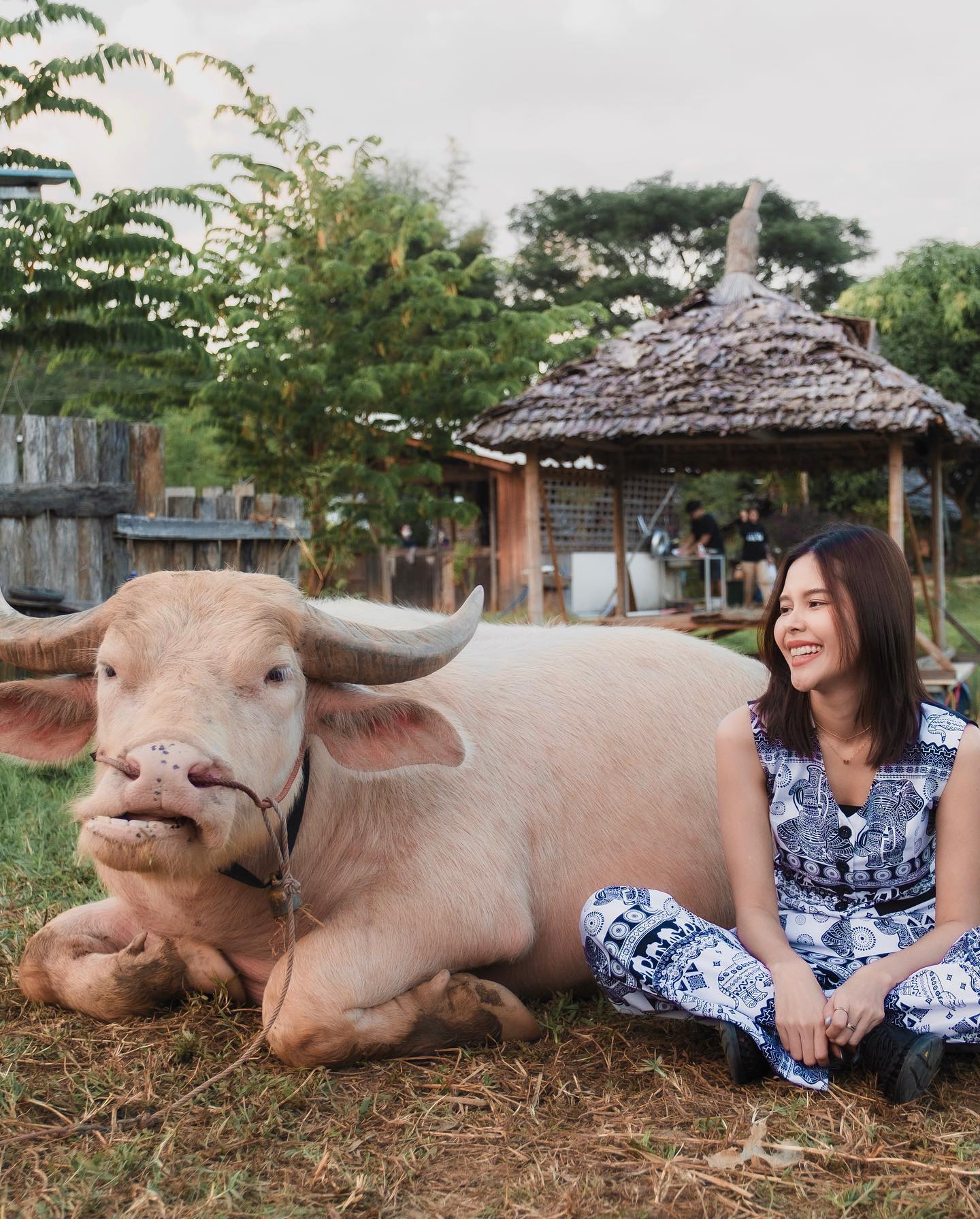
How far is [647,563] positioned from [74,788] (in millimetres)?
10050

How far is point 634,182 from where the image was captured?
30797 millimetres

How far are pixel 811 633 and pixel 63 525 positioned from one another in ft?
16.3

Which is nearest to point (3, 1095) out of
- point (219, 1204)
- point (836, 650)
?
point (219, 1204)

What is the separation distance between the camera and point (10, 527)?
245 inches

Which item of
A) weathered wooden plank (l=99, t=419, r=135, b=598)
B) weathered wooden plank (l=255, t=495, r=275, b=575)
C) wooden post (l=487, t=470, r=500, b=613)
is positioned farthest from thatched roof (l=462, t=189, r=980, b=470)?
wooden post (l=487, t=470, r=500, b=613)

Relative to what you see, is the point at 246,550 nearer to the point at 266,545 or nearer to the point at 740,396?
the point at 266,545

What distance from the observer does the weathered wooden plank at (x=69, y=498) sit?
6191 mm

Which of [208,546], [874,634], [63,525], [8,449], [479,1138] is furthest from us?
[208,546]

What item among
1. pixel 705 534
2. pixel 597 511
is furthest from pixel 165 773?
pixel 597 511

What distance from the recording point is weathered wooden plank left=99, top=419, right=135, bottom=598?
6.53m

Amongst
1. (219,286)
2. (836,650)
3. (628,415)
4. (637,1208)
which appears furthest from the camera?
(219,286)

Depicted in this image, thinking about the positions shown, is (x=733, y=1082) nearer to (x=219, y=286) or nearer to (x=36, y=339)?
(x=36, y=339)

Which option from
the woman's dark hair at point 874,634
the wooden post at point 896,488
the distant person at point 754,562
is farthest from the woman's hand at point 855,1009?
the distant person at point 754,562

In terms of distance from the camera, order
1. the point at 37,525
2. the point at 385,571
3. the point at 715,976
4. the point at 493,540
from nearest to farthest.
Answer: the point at 715,976
the point at 37,525
the point at 385,571
the point at 493,540
